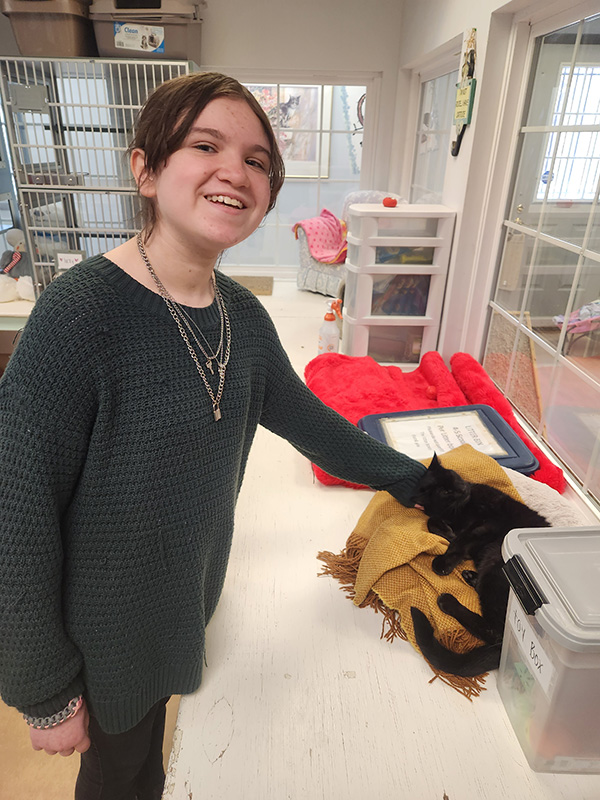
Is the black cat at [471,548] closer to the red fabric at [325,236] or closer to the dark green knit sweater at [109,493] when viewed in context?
the dark green knit sweater at [109,493]

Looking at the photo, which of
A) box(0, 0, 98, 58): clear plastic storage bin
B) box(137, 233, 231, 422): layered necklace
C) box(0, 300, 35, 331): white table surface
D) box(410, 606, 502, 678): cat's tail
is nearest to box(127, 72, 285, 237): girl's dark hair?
box(137, 233, 231, 422): layered necklace

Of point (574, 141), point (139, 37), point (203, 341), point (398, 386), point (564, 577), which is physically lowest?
point (398, 386)

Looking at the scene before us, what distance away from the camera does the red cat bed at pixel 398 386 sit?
157 centimetres

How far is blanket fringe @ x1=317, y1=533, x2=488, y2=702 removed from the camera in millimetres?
794

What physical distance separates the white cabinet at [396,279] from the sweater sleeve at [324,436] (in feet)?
3.44

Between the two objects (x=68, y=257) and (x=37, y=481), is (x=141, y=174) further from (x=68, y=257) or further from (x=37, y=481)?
(x=68, y=257)

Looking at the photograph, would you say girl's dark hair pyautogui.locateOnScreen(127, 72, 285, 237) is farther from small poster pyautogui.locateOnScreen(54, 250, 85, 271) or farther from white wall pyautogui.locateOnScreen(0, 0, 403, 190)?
white wall pyautogui.locateOnScreen(0, 0, 403, 190)

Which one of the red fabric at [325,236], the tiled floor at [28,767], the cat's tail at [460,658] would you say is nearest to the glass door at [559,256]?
the cat's tail at [460,658]

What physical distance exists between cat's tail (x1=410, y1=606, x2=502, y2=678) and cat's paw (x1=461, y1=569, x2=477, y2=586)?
0.11m

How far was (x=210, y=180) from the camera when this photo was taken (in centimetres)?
62

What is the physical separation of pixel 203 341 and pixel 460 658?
59cm

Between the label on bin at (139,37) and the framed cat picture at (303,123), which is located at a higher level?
the label on bin at (139,37)

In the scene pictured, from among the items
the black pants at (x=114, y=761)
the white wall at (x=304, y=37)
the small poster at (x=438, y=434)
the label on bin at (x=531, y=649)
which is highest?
the white wall at (x=304, y=37)

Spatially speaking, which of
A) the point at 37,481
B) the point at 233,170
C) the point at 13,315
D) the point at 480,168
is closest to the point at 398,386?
the point at 480,168
